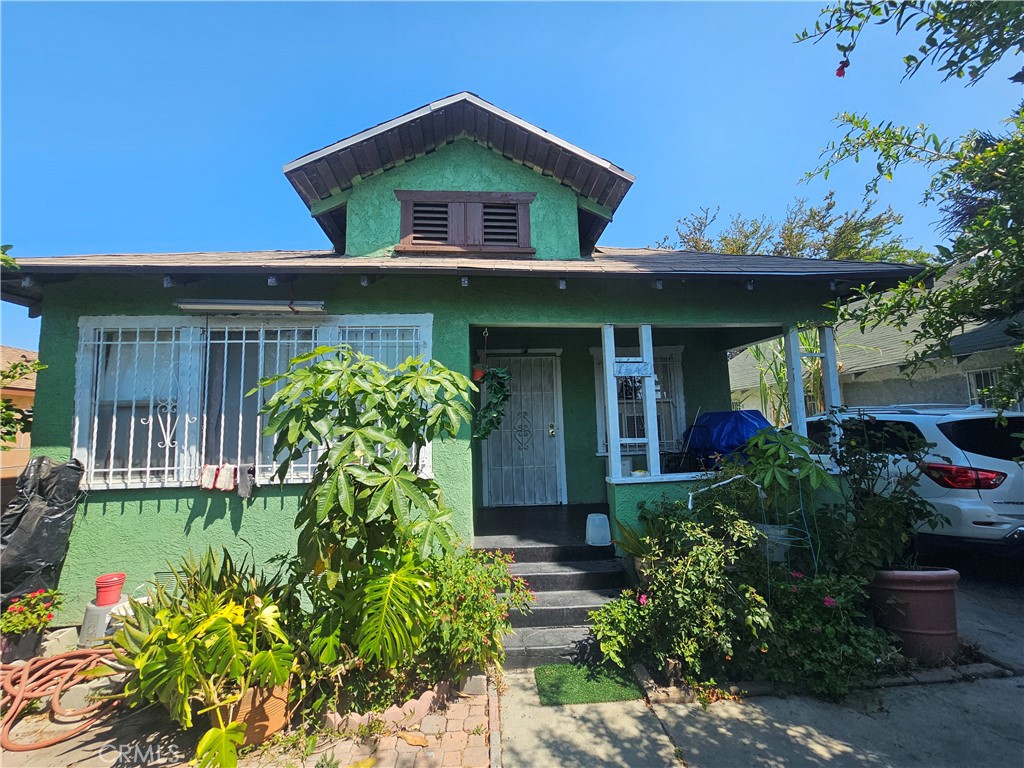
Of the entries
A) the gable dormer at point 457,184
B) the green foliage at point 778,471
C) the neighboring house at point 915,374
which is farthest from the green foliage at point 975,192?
the neighboring house at point 915,374

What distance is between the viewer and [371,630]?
2.82 meters

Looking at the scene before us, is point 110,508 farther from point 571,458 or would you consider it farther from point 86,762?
point 571,458

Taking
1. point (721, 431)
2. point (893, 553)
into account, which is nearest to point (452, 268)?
point (721, 431)

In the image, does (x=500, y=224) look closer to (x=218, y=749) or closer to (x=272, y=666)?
(x=272, y=666)

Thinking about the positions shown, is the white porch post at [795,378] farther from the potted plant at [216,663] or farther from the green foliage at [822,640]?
the potted plant at [216,663]

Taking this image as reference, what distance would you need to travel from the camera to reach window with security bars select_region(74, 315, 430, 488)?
459cm

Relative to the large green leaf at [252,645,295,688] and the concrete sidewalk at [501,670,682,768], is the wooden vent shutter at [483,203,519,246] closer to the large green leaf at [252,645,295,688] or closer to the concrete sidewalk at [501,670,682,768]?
the large green leaf at [252,645,295,688]

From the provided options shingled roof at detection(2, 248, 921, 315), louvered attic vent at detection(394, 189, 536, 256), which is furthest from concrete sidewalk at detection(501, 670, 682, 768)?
louvered attic vent at detection(394, 189, 536, 256)

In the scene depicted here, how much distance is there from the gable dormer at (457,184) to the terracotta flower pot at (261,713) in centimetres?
473

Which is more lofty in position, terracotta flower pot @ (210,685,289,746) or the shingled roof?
the shingled roof

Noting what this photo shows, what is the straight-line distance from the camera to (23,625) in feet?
12.4

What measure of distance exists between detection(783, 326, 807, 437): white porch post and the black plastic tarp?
796 centimetres

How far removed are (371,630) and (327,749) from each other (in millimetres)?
869

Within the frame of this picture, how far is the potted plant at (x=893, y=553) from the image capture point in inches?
144
